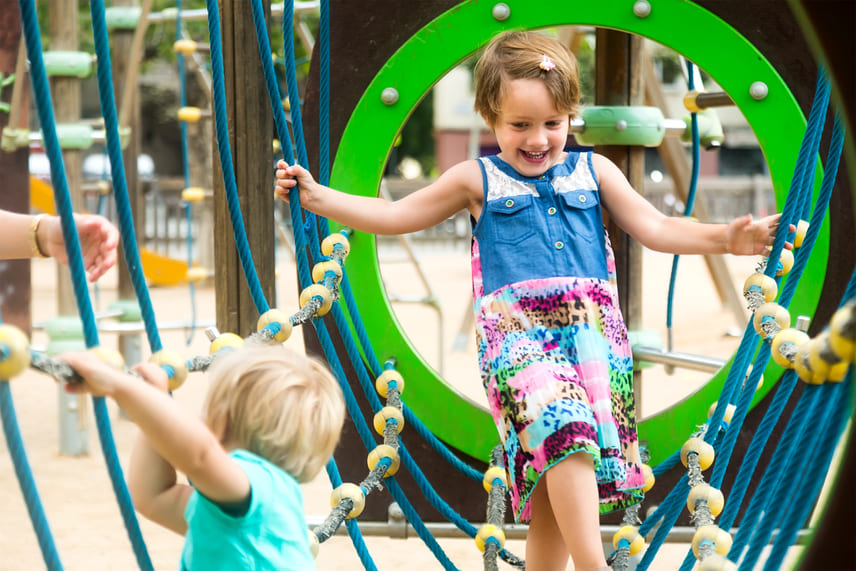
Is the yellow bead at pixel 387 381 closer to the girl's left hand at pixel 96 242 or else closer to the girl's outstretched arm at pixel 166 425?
the girl's left hand at pixel 96 242

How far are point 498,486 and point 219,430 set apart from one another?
1.02 m

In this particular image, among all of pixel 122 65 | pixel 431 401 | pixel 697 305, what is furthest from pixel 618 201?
pixel 697 305

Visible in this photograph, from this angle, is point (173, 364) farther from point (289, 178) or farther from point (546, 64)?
point (546, 64)

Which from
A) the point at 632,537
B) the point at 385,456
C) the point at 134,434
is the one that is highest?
the point at 385,456

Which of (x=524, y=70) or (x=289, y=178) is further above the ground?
(x=524, y=70)

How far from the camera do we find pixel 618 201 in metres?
1.78

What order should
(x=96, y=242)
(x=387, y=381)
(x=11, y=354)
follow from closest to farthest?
(x=11, y=354) → (x=96, y=242) → (x=387, y=381)

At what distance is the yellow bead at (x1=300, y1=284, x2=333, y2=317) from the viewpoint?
5.64 ft

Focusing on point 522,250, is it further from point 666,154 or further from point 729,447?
point 666,154

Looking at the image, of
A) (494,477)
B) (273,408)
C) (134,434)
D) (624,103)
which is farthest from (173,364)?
(134,434)

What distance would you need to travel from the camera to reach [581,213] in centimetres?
174

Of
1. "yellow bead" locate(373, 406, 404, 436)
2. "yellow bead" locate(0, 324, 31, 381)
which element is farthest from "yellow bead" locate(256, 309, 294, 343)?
"yellow bead" locate(0, 324, 31, 381)

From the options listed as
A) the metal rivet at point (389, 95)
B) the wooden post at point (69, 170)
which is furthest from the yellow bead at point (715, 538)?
the wooden post at point (69, 170)

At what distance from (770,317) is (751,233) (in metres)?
0.14
